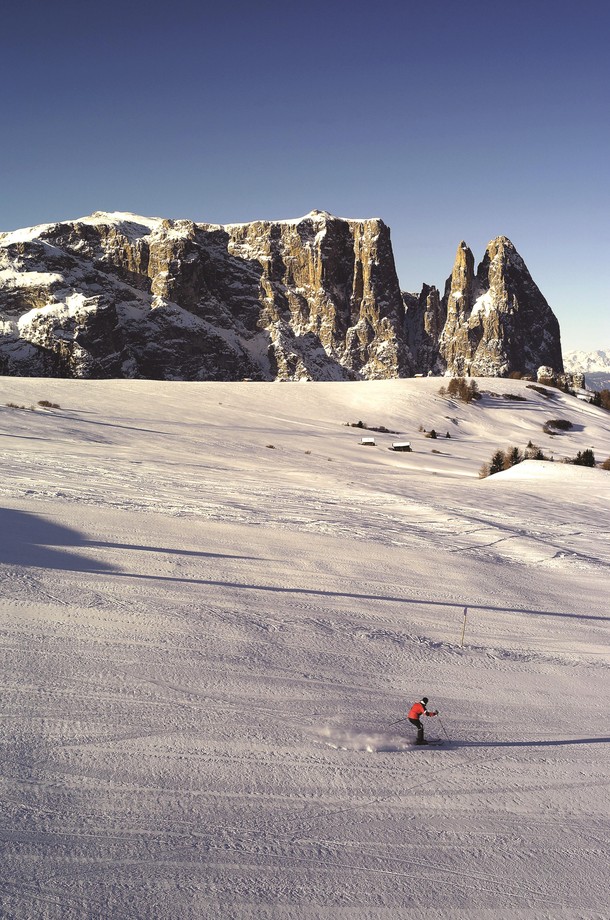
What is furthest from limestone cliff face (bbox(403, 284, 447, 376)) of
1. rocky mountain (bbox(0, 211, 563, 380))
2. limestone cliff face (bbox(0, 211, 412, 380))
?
limestone cliff face (bbox(0, 211, 412, 380))

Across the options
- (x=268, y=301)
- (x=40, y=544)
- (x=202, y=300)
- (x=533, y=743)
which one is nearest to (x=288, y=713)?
(x=533, y=743)

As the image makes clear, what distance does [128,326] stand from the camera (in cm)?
14275

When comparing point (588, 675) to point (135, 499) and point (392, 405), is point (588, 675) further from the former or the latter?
point (392, 405)

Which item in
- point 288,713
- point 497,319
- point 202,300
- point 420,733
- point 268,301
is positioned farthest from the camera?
point 497,319

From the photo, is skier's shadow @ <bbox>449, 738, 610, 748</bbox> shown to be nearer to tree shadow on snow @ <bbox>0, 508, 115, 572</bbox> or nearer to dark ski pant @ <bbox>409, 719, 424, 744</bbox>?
dark ski pant @ <bbox>409, 719, 424, 744</bbox>

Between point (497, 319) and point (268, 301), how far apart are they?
69942 mm

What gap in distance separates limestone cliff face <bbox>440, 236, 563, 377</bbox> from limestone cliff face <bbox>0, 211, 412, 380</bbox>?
63.3 ft

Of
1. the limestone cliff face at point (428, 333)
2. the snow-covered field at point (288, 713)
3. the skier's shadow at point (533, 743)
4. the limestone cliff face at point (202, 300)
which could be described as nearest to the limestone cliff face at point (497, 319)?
the limestone cliff face at point (428, 333)

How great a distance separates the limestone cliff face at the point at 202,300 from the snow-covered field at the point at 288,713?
4787 inches

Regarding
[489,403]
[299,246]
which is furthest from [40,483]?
[299,246]

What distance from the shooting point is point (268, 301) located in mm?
168500

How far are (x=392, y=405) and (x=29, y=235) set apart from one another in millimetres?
154941

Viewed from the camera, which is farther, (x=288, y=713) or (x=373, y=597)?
(x=373, y=597)

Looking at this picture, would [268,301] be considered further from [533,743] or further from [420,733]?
[420,733]
